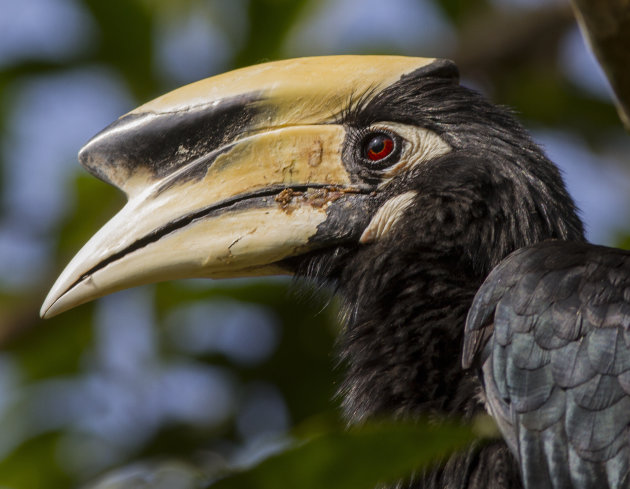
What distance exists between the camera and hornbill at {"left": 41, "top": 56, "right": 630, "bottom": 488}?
2.68 metres

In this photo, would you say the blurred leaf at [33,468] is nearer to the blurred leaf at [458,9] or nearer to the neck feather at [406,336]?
the neck feather at [406,336]

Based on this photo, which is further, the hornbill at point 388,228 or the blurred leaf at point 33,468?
the blurred leaf at point 33,468

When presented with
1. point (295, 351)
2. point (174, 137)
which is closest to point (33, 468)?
point (295, 351)

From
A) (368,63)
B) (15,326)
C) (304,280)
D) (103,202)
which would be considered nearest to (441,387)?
(304,280)

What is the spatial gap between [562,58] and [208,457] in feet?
11.1

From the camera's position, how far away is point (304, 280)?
3.45 meters

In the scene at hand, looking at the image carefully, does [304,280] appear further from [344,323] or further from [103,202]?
[103,202]

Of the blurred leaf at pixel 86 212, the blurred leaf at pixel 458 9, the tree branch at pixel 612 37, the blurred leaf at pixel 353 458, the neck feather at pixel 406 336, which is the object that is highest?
the blurred leaf at pixel 458 9

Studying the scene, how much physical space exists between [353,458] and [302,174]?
71.5 inches

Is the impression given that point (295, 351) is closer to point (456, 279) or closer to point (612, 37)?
point (456, 279)

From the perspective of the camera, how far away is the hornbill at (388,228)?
106 inches

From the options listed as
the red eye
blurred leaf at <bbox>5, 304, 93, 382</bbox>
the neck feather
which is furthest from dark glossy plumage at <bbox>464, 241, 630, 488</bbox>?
blurred leaf at <bbox>5, 304, 93, 382</bbox>

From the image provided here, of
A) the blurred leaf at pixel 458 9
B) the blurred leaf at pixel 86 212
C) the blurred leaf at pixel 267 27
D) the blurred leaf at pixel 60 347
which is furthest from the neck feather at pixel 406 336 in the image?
the blurred leaf at pixel 458 9

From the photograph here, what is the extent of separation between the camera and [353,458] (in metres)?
1.65
